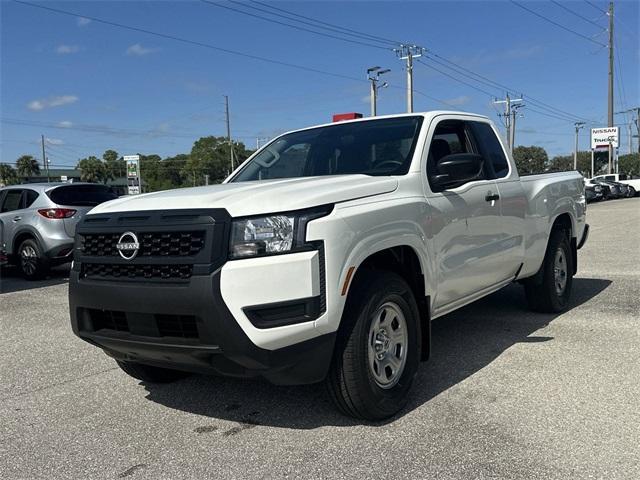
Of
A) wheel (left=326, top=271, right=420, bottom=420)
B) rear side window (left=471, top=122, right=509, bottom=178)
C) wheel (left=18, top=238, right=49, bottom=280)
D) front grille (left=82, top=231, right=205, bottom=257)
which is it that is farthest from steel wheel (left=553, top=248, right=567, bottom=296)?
wheel (left=18, top=238, right=49, bottom=280)

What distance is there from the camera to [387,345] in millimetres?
3832

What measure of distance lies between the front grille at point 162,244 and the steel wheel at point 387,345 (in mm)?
1139

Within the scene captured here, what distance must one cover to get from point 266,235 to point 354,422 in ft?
4.40

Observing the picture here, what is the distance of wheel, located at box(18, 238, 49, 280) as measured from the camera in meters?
10.3

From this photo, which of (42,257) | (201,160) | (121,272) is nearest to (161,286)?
(121,272)

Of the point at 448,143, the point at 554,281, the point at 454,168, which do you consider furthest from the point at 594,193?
the point at 454,168

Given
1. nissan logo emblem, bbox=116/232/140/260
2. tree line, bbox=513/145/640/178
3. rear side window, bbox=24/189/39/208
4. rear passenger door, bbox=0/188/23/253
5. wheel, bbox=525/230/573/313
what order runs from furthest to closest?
1. tree line, bbox=513/145/640/178
2. rear passenger door, bbox=0/188/23/253
3. rear side window, bbox=24/189/39/208
4. wheel, bbox=525/230/573/313
5. nissan logo emblem, bbox=116/232/140/260

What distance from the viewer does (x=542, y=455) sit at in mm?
3229

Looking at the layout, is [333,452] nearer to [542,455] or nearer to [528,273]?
[542,455]

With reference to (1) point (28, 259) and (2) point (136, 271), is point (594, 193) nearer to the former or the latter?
(1) point (28, 259)

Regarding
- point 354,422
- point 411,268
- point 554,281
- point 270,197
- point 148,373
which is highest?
point 270,197

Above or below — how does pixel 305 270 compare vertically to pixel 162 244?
below

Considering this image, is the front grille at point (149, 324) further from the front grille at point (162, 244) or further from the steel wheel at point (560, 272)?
the steel wheel at point (560, 272)

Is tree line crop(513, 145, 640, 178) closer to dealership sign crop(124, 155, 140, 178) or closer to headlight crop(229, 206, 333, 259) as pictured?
dealership sign crop(124, 155, 140, 178)
